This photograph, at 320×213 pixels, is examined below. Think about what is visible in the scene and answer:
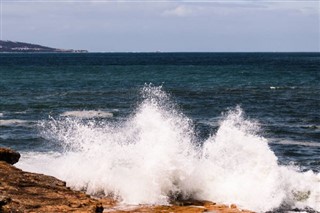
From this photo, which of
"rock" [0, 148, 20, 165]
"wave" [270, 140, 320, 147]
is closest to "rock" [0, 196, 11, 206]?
"rock" [0, 148, 20, 165]

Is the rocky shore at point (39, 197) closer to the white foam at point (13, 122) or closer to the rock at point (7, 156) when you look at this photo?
the rock at point (7, 156)

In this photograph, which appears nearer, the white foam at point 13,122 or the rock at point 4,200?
the rock at point 4,200

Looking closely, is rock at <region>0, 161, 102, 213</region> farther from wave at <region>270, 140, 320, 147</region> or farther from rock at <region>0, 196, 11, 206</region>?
wave at <region>270, 140, 320, 147</region>

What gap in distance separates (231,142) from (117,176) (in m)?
4.03

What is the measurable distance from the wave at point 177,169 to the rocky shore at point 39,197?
1.41 m

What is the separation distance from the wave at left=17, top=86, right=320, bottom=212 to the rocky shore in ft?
4.61

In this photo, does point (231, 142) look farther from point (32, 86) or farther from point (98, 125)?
point (32, 86)

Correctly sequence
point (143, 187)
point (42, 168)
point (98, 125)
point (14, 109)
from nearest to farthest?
point (143, 187)
point (42, 168)
point (98, 125)
point (14, 109)

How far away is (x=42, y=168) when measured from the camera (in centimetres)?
1970

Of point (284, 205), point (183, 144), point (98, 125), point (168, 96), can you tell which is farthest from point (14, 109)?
point (284, 205)

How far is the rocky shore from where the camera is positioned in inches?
460

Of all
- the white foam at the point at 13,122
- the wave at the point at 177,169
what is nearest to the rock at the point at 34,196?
the wave at the point at 177,169

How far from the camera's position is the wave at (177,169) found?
54.2ft

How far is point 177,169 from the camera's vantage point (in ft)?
55.3
